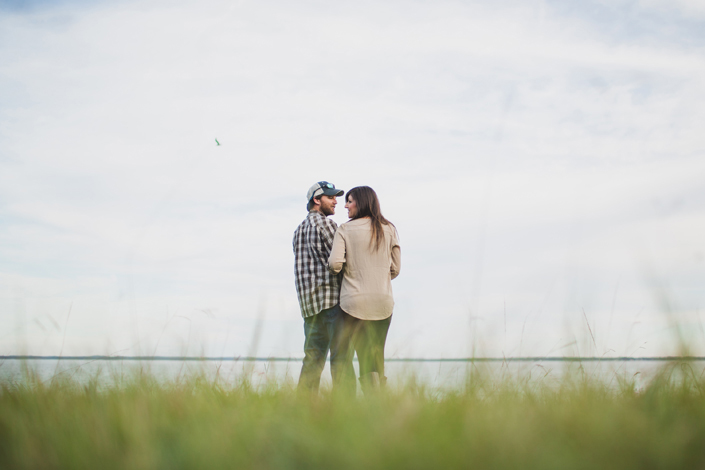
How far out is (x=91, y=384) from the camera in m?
2.79

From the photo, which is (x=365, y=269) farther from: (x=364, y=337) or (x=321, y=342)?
(x=321, y=342)

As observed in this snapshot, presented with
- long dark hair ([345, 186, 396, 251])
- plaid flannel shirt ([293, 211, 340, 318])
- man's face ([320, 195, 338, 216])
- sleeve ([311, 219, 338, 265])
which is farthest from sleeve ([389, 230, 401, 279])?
man's face ([320, 195, 338, 216])

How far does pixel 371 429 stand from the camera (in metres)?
1.67

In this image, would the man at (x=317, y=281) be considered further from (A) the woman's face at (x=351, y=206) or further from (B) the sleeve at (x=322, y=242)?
(A) the woman's face at (x=351, y=206)

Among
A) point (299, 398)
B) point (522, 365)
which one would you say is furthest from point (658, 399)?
point (299, 398)

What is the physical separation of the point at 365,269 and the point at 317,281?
1.92 feet

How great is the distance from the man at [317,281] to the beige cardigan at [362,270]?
0.30 metres

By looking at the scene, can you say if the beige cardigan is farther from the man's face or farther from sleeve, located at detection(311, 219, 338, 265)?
the man's face

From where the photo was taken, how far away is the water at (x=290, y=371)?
2666 millimetres

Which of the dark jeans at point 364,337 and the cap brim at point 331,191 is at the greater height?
the cap brim at point 331,191

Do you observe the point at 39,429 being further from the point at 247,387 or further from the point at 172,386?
the point at 247,387

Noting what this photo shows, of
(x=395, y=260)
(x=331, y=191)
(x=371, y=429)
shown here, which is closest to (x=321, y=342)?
(x=395, y=260)

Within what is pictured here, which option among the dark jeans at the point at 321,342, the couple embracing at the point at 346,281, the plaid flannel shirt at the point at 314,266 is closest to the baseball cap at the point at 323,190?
the couple embracing at the point at 346,281

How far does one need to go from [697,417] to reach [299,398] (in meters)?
1.73
